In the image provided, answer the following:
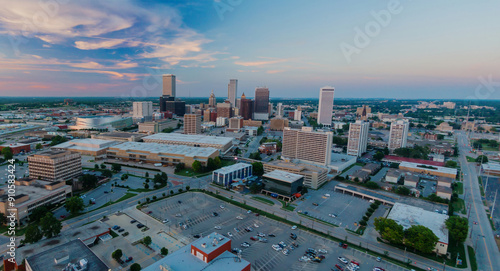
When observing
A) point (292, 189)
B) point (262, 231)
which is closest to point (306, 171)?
point (292, 189)

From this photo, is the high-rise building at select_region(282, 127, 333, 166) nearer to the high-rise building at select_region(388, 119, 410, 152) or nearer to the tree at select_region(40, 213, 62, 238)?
the high-rise building at select_region(388, 119, 410, 152)

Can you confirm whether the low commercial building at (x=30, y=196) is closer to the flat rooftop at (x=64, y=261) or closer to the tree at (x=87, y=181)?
the tree at (x=87, y=181)

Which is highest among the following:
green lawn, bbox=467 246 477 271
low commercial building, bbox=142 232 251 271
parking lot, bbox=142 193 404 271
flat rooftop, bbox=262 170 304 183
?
flat rooftop, bbox=262 170 304 183

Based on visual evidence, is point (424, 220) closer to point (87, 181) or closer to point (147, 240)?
point (147, 240)

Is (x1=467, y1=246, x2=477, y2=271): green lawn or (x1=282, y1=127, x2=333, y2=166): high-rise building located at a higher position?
(x1=282, y1=127, x2=333, y2=166): high-rise building

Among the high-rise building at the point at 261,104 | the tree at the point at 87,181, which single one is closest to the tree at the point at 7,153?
the tree at the point at 87,181

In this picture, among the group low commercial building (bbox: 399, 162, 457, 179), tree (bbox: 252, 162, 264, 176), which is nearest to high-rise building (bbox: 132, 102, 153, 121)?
tree (bbox: 252, 162, 264, 176)
